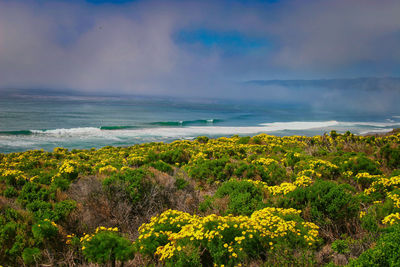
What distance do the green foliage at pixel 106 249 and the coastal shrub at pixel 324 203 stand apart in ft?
10.7

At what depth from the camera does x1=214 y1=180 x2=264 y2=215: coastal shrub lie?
17.4ft

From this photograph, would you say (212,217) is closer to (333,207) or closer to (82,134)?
(333,207)

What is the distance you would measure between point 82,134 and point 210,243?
30.2m

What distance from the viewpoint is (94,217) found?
5.11 metres

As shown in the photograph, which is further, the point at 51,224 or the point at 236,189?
the point at 236,189

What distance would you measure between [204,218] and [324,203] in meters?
2.80

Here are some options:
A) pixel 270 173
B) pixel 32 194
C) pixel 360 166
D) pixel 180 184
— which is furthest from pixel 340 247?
pixel 32 194

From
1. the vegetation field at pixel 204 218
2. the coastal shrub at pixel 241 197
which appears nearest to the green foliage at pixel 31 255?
the vegetation field at pixel 204 218

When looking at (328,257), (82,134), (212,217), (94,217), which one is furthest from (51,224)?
(82,134)

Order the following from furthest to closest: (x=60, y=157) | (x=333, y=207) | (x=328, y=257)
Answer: (x=60, y=157)
(x=333, y=207)
(x=328, y=257)

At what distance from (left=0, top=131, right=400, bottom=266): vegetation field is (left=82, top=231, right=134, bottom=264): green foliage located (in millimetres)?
13

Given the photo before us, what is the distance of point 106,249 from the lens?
3.55m

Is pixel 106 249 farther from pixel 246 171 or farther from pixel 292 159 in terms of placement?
pixel 292 159

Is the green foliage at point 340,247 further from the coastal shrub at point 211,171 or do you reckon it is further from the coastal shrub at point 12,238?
the coastal shrub at point 211,171
